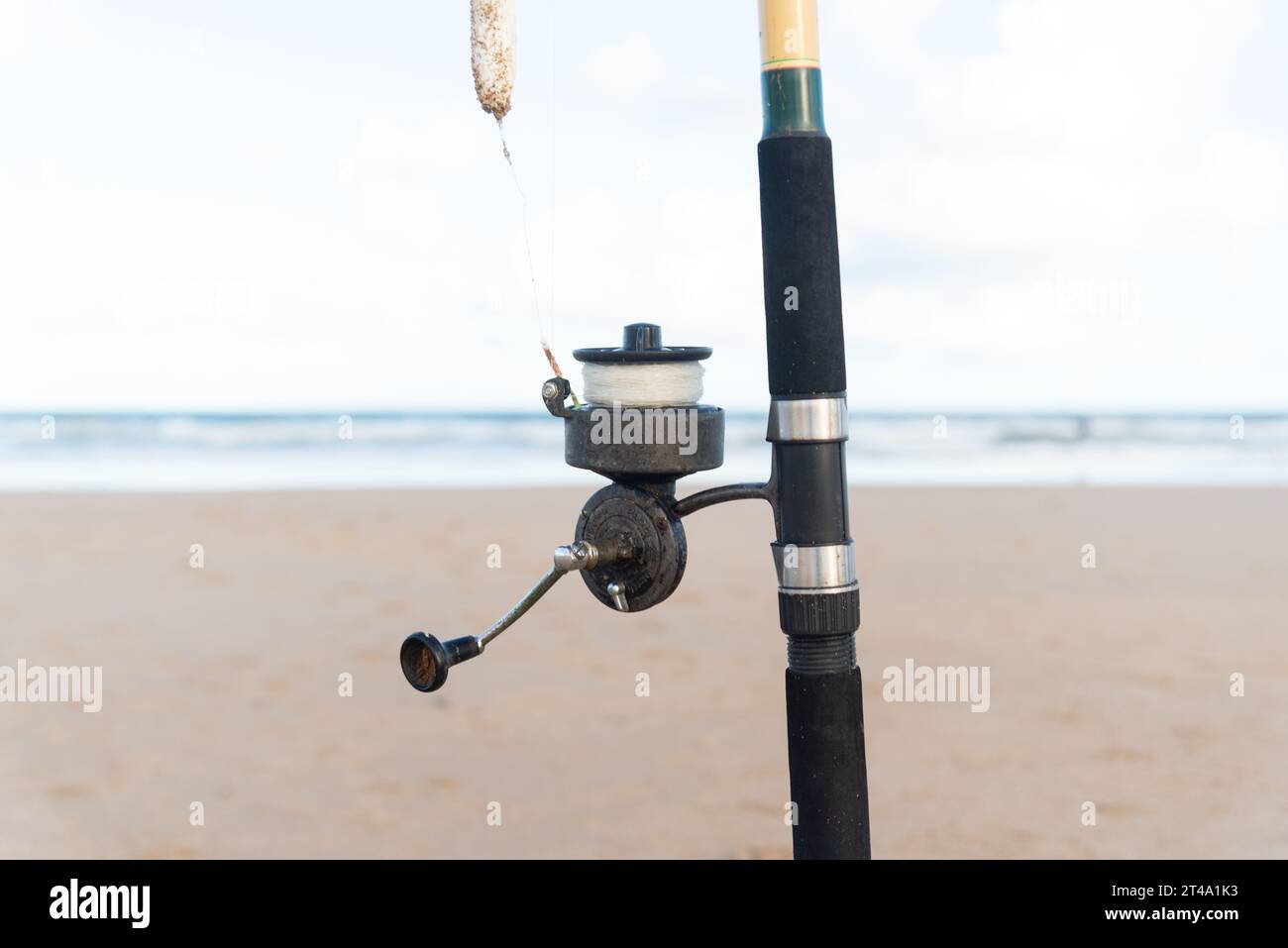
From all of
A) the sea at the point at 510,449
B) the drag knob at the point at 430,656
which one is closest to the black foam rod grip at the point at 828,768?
the drag knob at the point at 430,656

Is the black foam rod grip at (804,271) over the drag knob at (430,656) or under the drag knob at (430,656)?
over

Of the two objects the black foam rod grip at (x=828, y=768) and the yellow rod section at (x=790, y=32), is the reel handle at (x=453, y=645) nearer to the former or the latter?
the black foam rod grip at (x=828, y=768)

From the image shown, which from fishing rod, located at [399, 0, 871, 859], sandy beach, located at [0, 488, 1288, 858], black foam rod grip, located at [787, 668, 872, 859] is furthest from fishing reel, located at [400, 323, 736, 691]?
sandy beach, located at [0, 488, 1288, 858]

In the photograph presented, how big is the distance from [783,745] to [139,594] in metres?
3.53

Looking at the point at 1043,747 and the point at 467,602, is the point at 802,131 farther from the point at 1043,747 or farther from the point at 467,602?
the point at 467,602

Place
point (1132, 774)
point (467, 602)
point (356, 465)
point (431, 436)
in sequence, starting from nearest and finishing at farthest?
1. point (1132, 774)
2. point (467, 602)
3. point (356, 465)
4. point (431, 436)

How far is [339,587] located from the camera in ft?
21.4

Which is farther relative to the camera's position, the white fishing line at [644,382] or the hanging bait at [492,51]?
the white fishing line at [644,382]

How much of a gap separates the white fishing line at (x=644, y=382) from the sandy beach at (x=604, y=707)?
1941mm

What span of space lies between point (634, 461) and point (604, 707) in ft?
9.34

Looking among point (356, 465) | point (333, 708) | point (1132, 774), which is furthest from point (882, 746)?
point (356, 465)

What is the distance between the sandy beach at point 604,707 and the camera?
3732 millimetres

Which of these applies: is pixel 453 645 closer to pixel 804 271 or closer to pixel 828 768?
pixel 828 768

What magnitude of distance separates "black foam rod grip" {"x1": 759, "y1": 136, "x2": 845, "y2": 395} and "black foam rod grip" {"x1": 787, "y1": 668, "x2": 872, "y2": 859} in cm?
41
